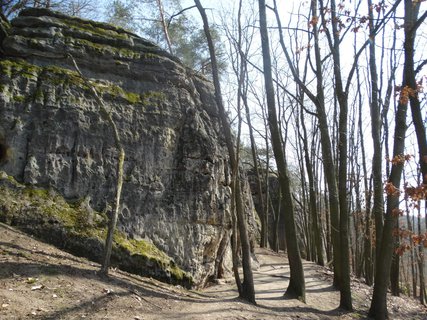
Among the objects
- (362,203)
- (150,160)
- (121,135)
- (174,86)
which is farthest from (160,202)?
(362,203)

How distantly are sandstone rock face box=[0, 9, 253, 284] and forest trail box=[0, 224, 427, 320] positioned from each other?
63.2 inches

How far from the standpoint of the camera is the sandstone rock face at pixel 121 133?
9.04 meters

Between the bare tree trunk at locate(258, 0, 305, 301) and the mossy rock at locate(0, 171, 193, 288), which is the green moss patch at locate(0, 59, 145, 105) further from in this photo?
the bare tree trunk at locate(258, 0, 305, 301)

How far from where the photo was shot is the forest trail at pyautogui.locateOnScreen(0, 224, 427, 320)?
5350 mm

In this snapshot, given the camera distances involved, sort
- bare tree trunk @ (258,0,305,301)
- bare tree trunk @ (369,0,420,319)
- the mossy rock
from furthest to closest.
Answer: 1. bare tree trunk @ (258,0,305,301)
2. bare tree trunk @ (369,0,420,319)
3. the mossy rock

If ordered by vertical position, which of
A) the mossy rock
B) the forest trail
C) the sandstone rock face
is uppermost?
the sandstone rock face

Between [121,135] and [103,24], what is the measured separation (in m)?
4.39

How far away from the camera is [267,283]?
11477mm

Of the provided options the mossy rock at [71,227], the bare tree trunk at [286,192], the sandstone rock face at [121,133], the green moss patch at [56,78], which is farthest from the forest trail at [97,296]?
the green moss patch at [56,78]

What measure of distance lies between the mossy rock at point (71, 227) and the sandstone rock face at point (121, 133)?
32cm

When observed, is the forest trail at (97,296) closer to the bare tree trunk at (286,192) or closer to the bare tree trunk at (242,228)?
the bare tree trunk at (242,228)

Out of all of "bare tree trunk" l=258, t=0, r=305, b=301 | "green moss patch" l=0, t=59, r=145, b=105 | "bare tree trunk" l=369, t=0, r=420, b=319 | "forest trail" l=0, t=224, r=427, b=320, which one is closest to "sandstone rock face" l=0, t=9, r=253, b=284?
"green moss patch" l=0, t=59, r=145, b=105

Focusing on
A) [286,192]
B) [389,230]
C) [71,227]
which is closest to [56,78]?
[71,227]

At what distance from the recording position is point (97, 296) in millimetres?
6039
